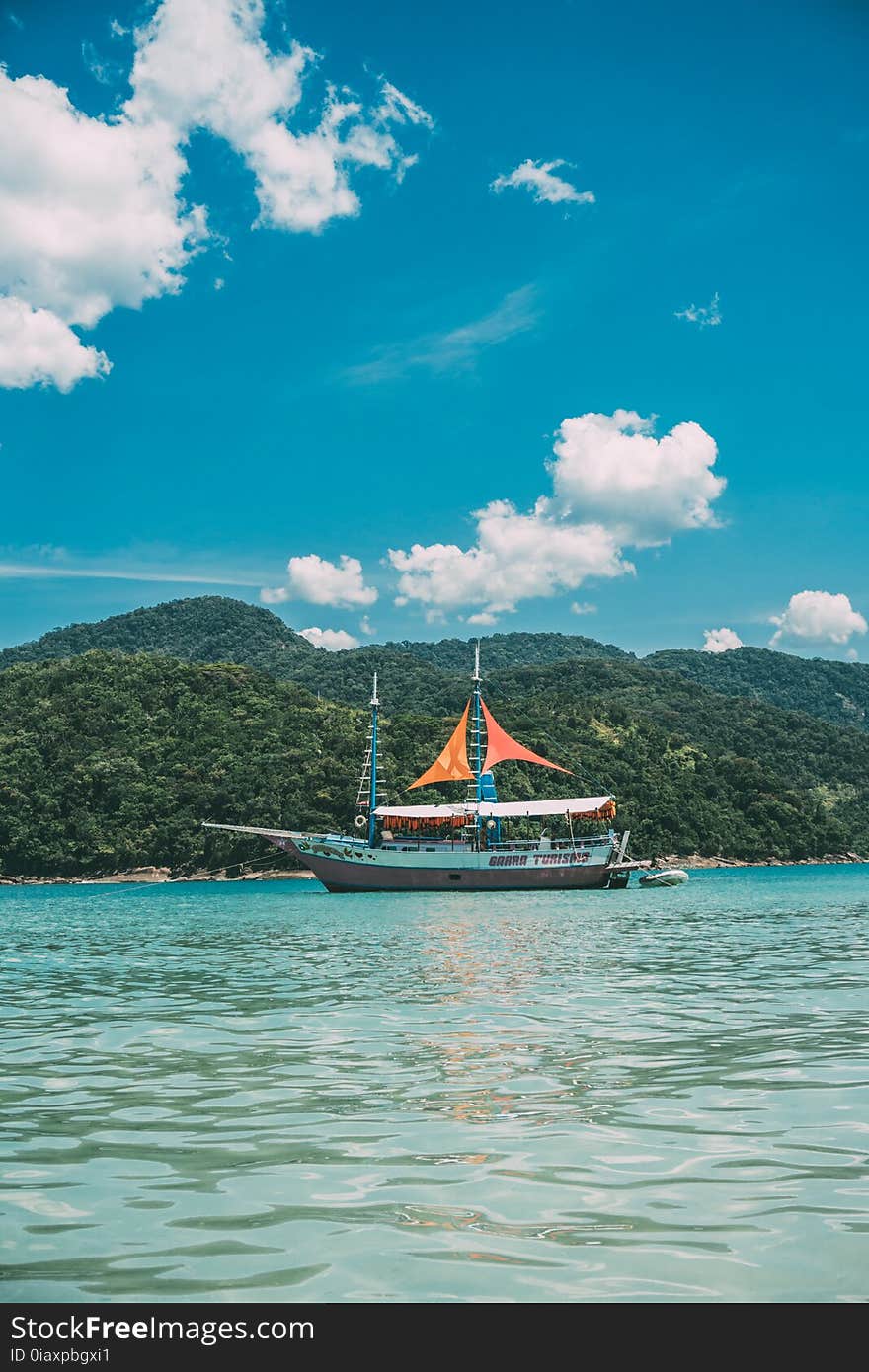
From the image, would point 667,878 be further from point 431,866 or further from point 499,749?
point 431,866

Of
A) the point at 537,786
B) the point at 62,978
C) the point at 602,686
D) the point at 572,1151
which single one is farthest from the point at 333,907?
the point at 602,686

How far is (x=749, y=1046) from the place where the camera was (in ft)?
33.9

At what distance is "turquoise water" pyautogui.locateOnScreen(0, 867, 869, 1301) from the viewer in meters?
5.00

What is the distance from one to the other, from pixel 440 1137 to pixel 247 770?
96.7 meters

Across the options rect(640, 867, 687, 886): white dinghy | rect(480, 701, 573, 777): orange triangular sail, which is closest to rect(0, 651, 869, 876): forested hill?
rect(480, 701, 573, 777): orange triangular sail

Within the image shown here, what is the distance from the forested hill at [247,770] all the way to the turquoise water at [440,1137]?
266 feet

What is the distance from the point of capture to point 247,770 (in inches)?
4016

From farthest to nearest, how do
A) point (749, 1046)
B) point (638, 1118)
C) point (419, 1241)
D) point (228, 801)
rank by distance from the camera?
point (228, 801) → point (749, 1046) → point (638, 1118) → point (419, 1241)

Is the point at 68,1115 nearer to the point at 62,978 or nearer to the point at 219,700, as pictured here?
the point at 62,978

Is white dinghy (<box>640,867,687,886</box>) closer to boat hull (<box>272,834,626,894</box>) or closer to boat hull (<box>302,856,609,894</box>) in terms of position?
boat hull (<box>272,834,626,894</box>)

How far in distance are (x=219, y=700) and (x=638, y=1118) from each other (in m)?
112

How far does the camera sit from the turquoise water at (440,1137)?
4996 millimetres

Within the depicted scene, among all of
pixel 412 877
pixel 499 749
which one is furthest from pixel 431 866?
pixel 499 749

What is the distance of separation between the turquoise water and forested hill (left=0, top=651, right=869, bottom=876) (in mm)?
81178
